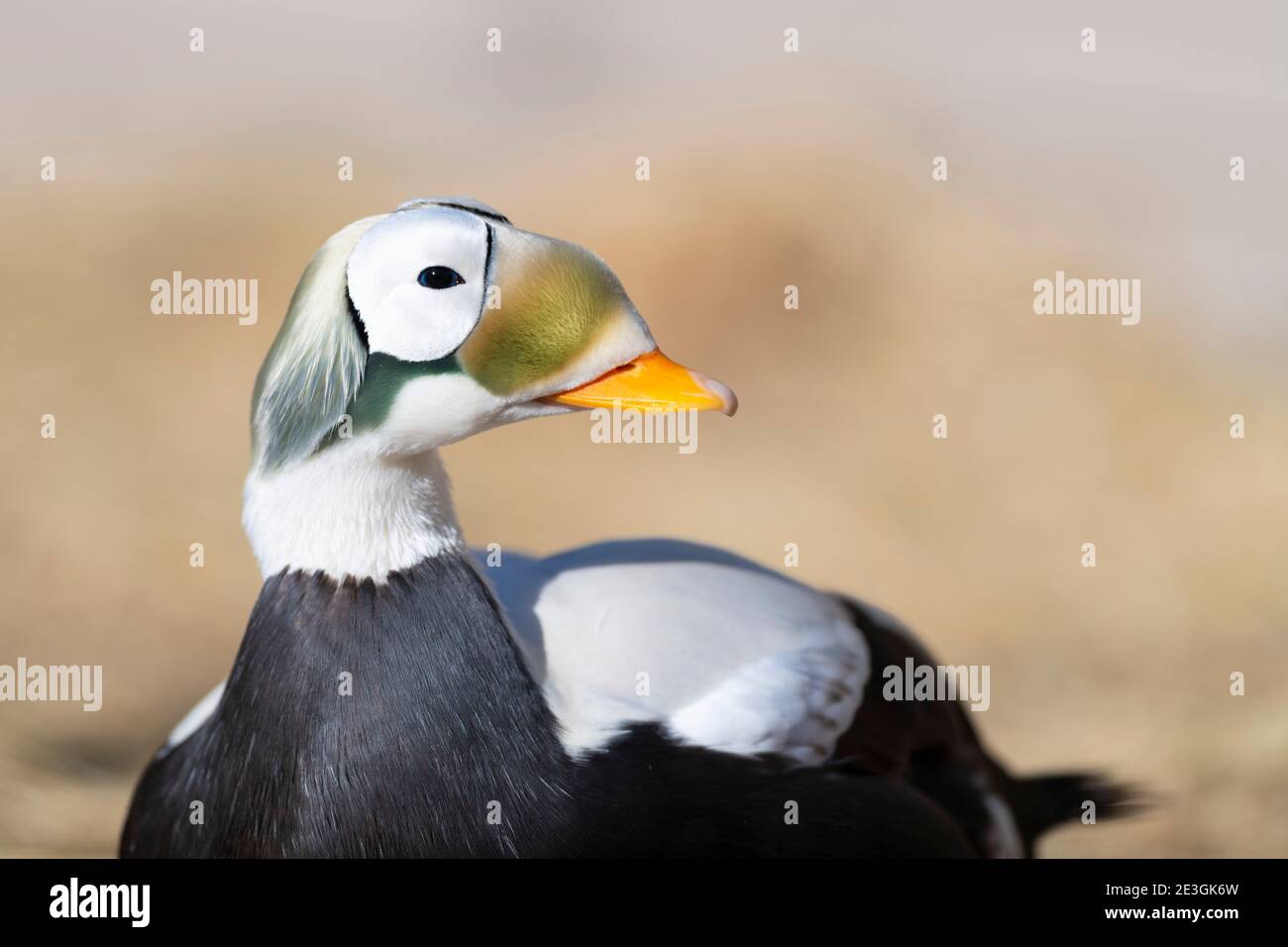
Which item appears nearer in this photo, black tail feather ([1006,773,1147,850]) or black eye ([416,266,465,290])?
black eye ([416,266,465,290])

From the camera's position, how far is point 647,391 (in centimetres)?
83

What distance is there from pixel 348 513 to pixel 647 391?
0.63 ft

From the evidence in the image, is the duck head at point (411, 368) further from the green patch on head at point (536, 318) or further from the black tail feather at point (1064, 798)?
the black tail feather at point (1064, 798)

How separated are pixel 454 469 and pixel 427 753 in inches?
54.6

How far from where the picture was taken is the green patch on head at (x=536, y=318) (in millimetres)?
800

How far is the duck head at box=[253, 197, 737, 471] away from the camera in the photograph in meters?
0.79

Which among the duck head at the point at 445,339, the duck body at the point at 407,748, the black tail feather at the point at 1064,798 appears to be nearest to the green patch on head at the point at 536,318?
the duck head at the point at 445,339

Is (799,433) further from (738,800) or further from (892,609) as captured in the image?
(738,800)

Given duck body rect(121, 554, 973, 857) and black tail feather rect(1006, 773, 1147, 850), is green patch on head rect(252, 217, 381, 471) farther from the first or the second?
black tail feather rect(1006, 773, 1147, 850)

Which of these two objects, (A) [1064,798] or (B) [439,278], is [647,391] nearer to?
(B) [439,278]

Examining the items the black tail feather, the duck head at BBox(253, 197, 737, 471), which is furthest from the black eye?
the black tail feather
